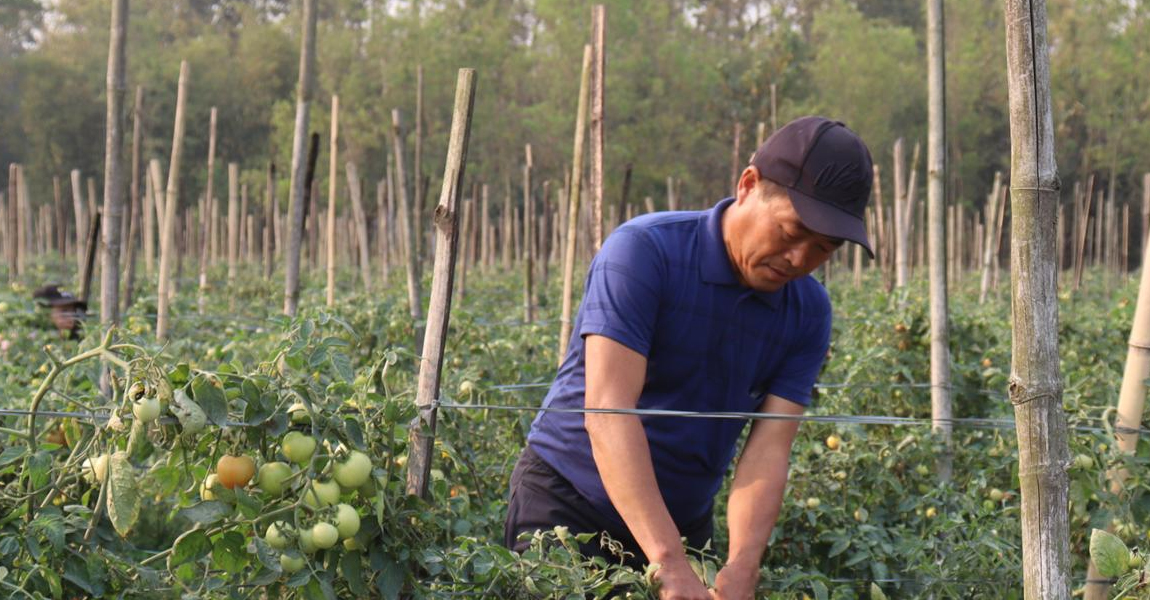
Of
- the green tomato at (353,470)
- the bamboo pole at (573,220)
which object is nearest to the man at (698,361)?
the green tomato at (353,470)

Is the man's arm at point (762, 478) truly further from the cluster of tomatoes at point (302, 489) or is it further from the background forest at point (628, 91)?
the background forest at point (628, 91)

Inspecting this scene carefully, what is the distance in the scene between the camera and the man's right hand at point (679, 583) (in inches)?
75.2

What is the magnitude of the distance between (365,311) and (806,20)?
45345 mm

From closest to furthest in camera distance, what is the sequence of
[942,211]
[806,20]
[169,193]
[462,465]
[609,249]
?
1. [609,249]
2. [462,465]
3. [942,211]
4. [169,193]
5. [806,20]

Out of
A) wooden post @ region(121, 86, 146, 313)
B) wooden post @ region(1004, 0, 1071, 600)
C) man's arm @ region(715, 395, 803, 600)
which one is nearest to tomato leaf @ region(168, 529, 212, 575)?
man's arm @ region(715, 395, 803, 600)

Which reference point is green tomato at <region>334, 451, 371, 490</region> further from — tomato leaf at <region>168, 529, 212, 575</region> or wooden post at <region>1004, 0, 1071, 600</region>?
wooden post at <region>1004, 0, 1071, 600</region>

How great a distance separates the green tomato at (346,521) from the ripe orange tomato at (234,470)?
0.48 ft

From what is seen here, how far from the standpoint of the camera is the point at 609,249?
2.10 metres

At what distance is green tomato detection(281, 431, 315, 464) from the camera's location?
5.73ft

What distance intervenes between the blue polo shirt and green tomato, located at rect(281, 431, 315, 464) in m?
0.52

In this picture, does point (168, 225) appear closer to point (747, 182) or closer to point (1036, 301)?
point (747, 182)

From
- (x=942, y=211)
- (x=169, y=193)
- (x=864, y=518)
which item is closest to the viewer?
(x=864, y=518)

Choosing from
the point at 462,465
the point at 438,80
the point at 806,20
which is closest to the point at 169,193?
the point at 462,465

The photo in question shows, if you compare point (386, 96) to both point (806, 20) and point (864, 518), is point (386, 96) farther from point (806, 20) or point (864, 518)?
point (864, 518)
